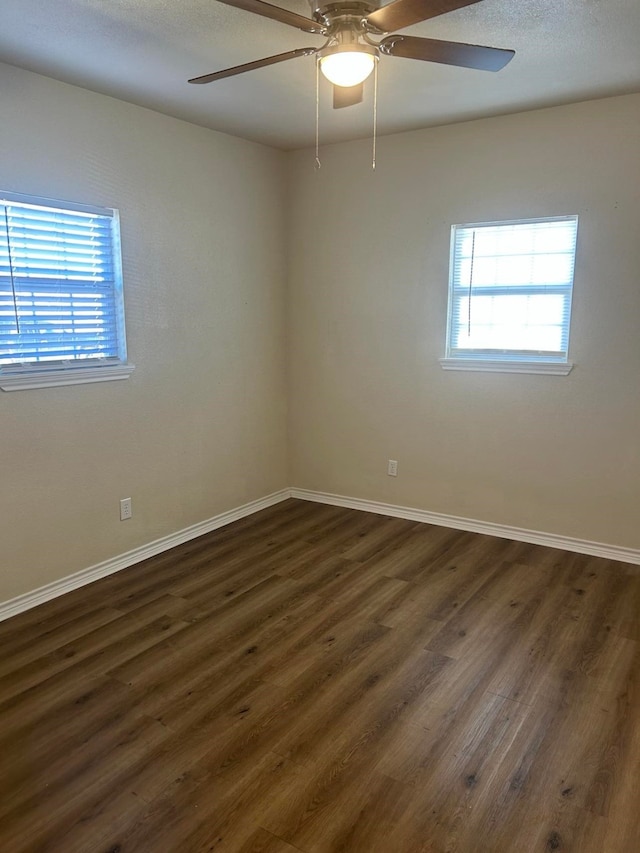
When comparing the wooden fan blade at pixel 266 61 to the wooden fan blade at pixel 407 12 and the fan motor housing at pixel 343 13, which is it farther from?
the wooden fan blade at pixel 407 12

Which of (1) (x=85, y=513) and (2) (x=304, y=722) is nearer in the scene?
(2) (x=304, y=722)

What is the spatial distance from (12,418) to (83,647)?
114 cm

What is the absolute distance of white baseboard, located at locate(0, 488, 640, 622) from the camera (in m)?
3.07

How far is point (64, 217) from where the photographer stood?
299cm

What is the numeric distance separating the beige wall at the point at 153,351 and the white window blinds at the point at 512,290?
56.2 inches

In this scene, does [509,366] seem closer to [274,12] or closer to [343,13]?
[343,13]

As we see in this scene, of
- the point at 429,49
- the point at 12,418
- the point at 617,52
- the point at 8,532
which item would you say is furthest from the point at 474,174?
the point at 8,532


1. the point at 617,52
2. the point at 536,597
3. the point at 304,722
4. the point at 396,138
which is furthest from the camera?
the point at 396,138

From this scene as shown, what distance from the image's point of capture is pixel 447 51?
1971 mm

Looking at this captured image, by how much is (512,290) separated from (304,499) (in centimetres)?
227

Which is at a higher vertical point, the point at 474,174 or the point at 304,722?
the point at 474,174

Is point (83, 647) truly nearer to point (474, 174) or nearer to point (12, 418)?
point (12, 418)

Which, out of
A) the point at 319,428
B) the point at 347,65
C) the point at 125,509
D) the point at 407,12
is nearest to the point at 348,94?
the point at 347,65

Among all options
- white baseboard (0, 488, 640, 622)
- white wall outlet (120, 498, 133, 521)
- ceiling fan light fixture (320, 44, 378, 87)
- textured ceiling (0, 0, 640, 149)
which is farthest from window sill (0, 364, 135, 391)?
ceiling fan light fixture (320, 44, 378, 87)
